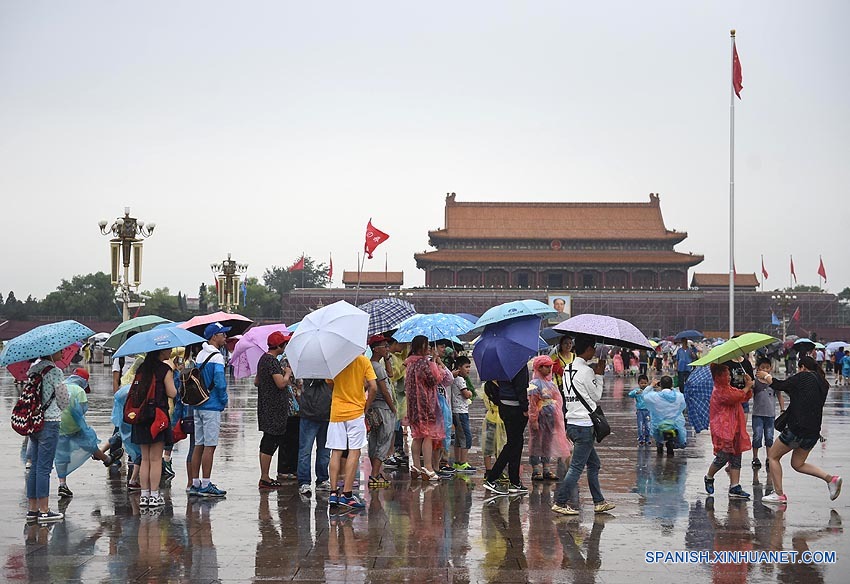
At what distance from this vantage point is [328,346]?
754 centimetres

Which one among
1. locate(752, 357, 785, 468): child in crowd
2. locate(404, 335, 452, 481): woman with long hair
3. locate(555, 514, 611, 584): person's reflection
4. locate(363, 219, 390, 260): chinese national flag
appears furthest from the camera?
locate(363, 219, 390, 260): chinese national flag

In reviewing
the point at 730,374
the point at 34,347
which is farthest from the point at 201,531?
the point at 730,374

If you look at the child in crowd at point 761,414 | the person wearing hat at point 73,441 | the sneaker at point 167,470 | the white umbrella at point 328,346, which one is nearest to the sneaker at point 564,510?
the white umbrella at point 328,346

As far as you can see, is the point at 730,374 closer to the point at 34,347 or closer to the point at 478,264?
the point at 34,347

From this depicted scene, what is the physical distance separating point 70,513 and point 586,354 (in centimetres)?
423

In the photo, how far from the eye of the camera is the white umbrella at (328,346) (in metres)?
7.54

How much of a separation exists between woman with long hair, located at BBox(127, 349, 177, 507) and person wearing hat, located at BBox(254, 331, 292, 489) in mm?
1020

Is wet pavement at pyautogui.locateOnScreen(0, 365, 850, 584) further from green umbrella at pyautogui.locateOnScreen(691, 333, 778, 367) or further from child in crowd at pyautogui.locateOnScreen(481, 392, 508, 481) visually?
green umbrella at pyautogui.locateOnScreen(691, 333, 778, 367)

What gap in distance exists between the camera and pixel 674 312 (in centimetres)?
5906

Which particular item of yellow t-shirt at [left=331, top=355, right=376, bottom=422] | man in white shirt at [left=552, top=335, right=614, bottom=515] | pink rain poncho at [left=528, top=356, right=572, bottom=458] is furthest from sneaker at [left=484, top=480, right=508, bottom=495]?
yellow t-shirt at [left=331, top=355, right=376, bottom=422]

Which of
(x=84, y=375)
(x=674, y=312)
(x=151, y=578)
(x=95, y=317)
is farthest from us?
(x=95, y=317)

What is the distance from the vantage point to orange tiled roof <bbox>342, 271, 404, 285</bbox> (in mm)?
62444

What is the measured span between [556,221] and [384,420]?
5561cm

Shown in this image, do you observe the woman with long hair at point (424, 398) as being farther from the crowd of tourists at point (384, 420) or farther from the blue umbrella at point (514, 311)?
the blue umbrella at point (514, 311)
